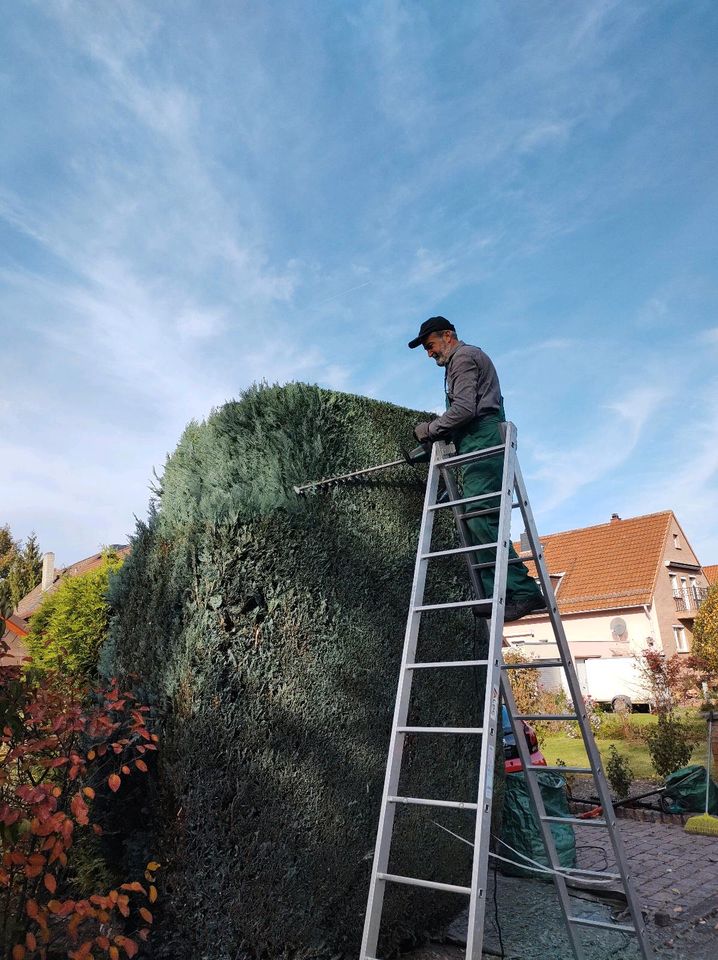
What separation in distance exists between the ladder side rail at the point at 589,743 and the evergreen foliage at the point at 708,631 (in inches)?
724

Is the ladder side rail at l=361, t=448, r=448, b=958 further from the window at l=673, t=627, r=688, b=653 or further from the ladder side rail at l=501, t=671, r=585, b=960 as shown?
the window at l=673, t=627, r=688, b=653

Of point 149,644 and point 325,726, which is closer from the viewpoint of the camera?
point 325,726

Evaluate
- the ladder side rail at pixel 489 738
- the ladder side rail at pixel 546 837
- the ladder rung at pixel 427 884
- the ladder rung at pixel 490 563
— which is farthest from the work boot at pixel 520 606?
the ladder rung at pixel 427 884

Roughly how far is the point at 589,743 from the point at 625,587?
26.4 metres

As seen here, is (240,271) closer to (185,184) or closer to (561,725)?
(185,184)

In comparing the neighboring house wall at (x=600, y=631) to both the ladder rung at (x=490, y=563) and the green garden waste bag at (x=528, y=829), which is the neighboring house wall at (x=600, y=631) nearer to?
the green garden waste bag at (x=528, y=829)

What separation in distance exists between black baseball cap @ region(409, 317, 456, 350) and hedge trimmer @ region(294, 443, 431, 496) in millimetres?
675

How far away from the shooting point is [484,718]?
10.2ft

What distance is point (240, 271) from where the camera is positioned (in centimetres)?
605

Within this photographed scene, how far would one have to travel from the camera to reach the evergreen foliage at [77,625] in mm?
6219

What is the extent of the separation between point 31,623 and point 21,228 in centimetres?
397

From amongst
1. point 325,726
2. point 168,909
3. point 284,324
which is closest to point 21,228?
point 284,324

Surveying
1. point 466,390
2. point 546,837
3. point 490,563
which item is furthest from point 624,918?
point 466,390

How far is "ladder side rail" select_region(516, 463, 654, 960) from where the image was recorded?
142 inches
